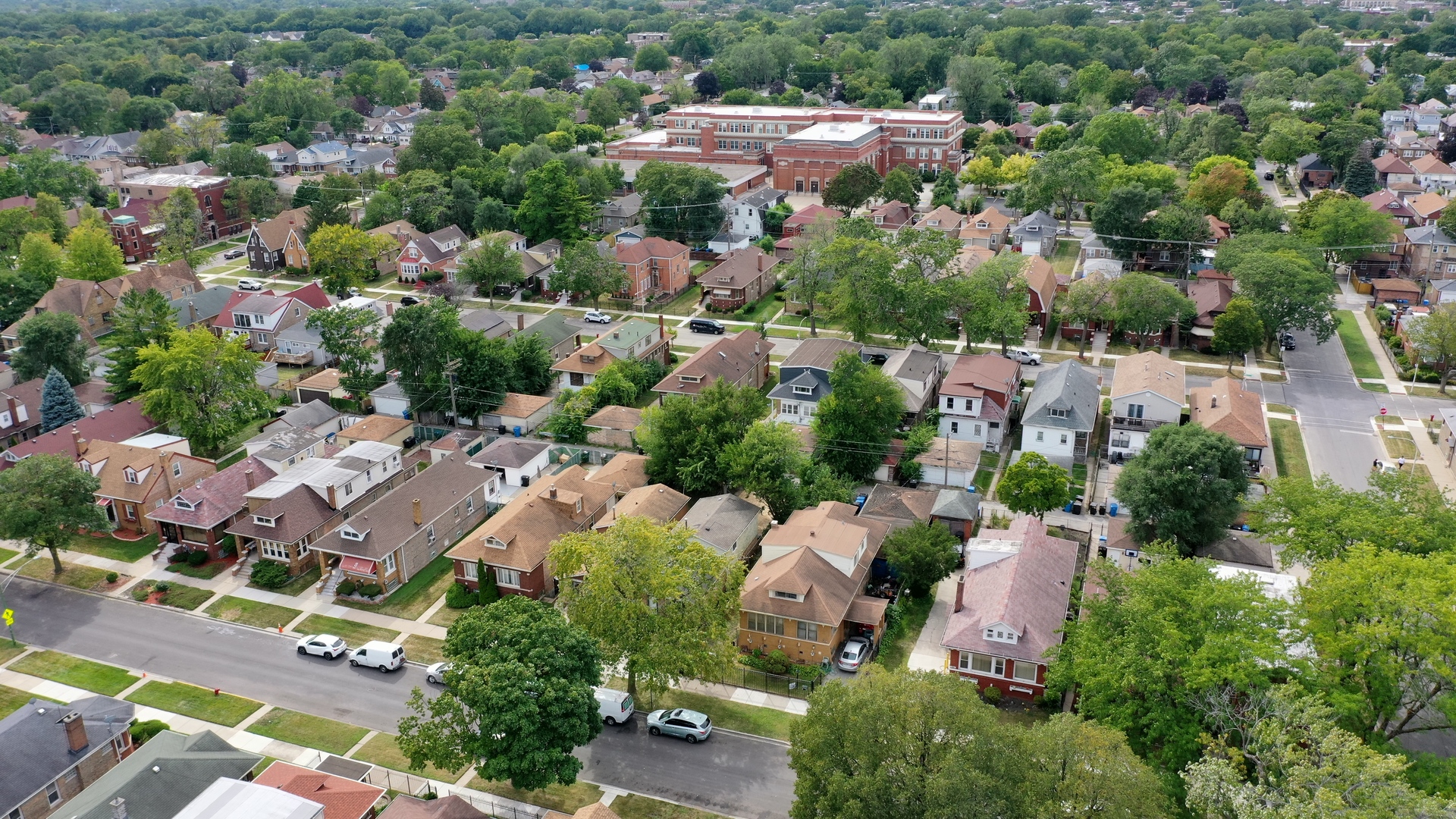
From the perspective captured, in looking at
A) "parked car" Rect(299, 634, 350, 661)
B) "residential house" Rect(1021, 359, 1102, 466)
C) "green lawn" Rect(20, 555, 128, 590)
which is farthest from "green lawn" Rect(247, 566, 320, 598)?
"residential house" Rect(1021, 359, 1102, 466)

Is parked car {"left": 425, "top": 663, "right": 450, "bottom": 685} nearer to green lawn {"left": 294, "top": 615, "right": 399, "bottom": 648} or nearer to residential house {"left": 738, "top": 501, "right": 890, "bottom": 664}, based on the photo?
green lawn {"left": 294, "top": 615, "right": 399, "bottom": 648}

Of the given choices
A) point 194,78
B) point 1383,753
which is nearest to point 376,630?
point 1383,753

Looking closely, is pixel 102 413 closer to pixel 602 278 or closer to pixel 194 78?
pixel 602 278

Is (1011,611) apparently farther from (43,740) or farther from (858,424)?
(43,740)

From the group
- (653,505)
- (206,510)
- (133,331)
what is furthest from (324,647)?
(133,331)

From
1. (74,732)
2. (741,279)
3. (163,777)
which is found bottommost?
(163,777)

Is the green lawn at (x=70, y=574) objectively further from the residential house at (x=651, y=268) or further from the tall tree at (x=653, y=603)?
the residential house at (x=651, y=268)

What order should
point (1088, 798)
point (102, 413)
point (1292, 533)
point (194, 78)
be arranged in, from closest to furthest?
point (1088, 798), point (1292, 533), point (102, 413), point (194, 78)
